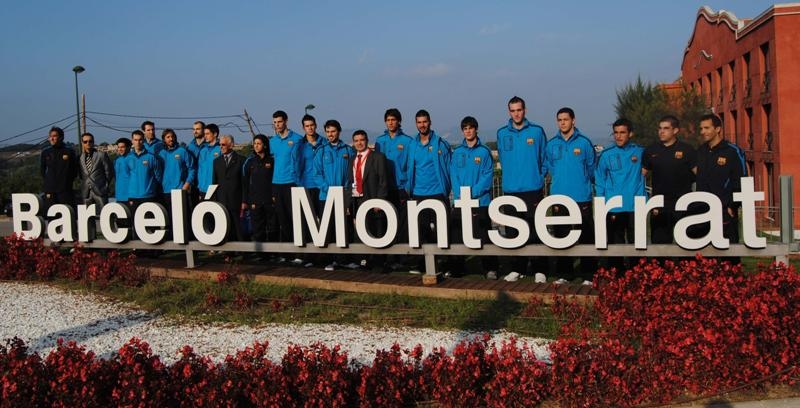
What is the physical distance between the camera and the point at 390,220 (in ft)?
30.0

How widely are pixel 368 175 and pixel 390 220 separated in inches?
33.5

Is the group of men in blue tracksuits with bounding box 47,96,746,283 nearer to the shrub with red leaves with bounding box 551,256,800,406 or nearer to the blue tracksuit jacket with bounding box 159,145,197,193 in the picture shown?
the blue tracksuit jacket with bounding box 159,145,197,193

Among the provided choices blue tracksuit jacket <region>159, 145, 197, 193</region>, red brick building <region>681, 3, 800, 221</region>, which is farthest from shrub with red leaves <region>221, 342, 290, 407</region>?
red brick building <region>681, 3, 800, 221</region>

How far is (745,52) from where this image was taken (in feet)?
97.9

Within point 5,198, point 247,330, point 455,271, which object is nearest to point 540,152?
point 455,271

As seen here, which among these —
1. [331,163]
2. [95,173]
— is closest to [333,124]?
[331,163]

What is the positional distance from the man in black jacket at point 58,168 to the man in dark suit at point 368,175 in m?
5.66

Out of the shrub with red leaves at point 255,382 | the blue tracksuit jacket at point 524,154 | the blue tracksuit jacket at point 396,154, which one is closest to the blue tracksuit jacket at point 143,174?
the blue tracksuit jacket at point 396,154

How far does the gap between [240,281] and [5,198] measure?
2789 centimetres

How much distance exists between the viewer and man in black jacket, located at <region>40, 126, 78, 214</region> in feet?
40.4

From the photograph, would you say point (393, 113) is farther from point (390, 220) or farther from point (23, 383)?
point (23, 383)

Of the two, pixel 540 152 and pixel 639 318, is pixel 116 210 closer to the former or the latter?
pixel 540 152

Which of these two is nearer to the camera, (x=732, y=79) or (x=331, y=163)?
(x=331, y=163)

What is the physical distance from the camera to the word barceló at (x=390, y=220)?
7.83 m
